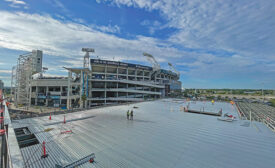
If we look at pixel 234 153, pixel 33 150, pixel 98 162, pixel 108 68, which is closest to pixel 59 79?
pixel 108 68

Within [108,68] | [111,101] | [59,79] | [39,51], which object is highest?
[39,51]

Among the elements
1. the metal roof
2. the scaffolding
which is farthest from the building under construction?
the metal roof

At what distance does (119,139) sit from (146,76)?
59957 mm

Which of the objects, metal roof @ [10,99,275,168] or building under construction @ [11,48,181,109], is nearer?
metal roof @ [10,99,275,168]

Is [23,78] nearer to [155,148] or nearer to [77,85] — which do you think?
[77,85]

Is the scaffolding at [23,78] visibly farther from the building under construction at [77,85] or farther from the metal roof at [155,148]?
the metal roof at [155,148]

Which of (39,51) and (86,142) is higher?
(39,51)

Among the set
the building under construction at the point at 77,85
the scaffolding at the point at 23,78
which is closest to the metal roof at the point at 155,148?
the building under construction at the point at 77,85

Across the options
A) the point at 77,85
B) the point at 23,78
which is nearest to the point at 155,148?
the point at 77,85

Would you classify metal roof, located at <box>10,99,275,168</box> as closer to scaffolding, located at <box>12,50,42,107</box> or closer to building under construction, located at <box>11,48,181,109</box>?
building under construction, located at <box>11,48,181,109</box>

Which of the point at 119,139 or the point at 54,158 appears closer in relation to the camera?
the point at 54,158

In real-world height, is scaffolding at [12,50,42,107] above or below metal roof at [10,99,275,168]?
above

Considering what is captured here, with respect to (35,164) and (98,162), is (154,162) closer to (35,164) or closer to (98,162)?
(98,162)

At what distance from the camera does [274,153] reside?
Answer: 744cm
